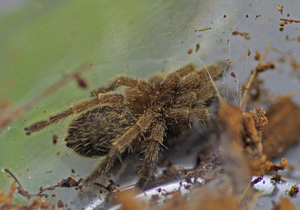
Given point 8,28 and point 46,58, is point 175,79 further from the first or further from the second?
point 8,28

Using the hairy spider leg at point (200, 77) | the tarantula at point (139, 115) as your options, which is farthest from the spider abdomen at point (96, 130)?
the hairy spider leg at point (200, 77)

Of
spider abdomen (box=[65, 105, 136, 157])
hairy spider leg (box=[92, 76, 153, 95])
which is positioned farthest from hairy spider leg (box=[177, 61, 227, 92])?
spider abdomen (box=[65, 105, 136, 157])

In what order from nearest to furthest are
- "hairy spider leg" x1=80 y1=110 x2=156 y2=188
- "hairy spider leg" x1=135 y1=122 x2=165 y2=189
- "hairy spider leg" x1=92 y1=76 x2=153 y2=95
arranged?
"hairy spider leg" x1=80 y1=110 x2=156 y2=188 < "hairy spider leg" x1=135 y1=122 x2=165 y2=189 < "hairy spider leg" x1=92 y1=76 x2=153 y2=95

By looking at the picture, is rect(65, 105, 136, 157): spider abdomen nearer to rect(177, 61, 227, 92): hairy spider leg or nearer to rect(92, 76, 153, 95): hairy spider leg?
rect(92, 76, 153, 95): hairy spider leg

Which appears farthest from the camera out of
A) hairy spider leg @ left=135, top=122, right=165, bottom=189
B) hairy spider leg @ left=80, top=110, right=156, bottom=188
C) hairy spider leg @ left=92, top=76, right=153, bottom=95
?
hairy spider leg @ left=92, top=76, right=153, bottom=95

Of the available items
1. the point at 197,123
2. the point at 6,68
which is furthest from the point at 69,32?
the point at 197,123

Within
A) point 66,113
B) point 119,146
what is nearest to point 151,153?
point 119,146

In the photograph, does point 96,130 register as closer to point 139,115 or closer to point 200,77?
point 139,115

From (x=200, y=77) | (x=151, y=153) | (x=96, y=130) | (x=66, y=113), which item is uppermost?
(x=66, y=113)
